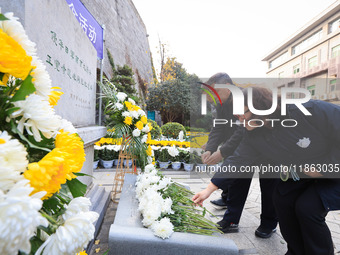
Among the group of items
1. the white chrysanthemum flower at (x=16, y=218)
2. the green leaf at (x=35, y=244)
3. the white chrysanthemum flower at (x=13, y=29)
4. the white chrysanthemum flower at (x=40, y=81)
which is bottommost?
the green leaf at (x=35, y=244)

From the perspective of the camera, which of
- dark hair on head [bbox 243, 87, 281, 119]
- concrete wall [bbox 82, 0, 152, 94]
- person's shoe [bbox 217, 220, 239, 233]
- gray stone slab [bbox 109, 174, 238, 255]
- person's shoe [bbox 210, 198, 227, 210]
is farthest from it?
concrete wall [bbox 82, 0, 152, 94]

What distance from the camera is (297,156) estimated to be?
184 cm

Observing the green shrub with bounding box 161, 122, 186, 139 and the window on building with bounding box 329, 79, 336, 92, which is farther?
the window on building with bounding box 329, 79, 336, 92

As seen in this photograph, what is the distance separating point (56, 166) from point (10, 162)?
0.29 feet

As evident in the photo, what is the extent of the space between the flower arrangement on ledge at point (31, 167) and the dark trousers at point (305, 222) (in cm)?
174

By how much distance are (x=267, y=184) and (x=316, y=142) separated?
1.04 meters

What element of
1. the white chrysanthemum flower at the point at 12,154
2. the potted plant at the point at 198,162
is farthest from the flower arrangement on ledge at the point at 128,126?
the potted plant at the point at 198,162

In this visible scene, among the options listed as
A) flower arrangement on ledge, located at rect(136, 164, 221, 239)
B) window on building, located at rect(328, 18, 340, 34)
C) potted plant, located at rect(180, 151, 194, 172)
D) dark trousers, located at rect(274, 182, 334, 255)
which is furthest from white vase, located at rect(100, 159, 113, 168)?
window on building, located at rect(328, 18, 340, 34)

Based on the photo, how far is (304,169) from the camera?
178 centimetres

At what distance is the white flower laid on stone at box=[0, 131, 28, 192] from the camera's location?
0.44m

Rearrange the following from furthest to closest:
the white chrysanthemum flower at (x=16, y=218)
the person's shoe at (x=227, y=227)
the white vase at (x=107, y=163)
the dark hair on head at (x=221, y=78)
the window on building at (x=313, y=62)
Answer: the window on building at (x=313, y=62), the white vase at (x=107, y=163), the dark hair on head at (x=221, y=78), the person's shoe at (x=227, y=227), the white chrysanthemum flower at (x=16, y=218)

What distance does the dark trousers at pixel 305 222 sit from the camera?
1645 mm

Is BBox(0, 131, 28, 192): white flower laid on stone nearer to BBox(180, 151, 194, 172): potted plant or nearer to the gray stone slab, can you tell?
the gray stone slab

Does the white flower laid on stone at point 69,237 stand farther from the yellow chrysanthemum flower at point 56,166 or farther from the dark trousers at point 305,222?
the dark trousers at point 305,222
